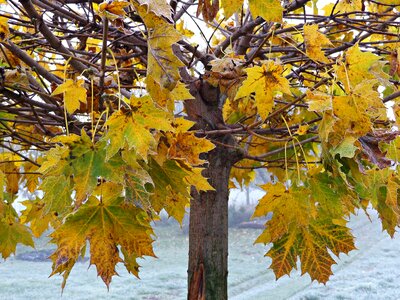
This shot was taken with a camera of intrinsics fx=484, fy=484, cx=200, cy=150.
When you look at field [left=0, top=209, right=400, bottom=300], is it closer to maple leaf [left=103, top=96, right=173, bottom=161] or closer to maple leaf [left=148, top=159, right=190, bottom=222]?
maple leaf [left=148, top=159, right=190, bottom=222]

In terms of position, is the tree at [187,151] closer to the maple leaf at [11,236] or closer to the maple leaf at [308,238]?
the maple leaf at [308,238]

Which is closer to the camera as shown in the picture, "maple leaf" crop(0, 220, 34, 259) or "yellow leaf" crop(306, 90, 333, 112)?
"yellow leaf" crop(306, 90, 333, 112)

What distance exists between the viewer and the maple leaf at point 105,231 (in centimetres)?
64

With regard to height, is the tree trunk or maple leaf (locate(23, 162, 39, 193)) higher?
maple leaf (locate(23, 162, 39, 193))

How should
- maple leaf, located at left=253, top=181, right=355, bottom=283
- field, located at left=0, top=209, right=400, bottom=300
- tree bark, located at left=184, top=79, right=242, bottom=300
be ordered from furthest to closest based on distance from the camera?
1. field, located at left=0, top=209, right=400, bottom=300
2. tree bark, located at left=184, top=79, right=242, bottom=300
3. maple leaf, located at left=253, top=181, right=355, bottom=283

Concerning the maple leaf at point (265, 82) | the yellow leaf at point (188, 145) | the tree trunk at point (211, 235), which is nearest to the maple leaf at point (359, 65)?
the maple leaf at point (265, 82)

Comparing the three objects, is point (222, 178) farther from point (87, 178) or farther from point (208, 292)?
point (87, 178)

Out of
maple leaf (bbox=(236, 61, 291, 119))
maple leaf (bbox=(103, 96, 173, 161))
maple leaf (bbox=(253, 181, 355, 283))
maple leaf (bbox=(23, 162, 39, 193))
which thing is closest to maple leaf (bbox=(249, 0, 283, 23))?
maple leaf (bbox=(236, 61, 291, 119))

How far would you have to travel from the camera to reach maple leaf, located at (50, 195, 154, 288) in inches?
25.2

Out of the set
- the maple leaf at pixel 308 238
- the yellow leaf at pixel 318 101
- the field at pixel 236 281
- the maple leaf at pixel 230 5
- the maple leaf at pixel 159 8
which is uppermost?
the maple leaf at pixel 230 5

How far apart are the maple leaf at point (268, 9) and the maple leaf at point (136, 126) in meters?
0.22

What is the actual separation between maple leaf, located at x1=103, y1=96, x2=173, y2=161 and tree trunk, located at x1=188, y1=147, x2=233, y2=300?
0.67 meters

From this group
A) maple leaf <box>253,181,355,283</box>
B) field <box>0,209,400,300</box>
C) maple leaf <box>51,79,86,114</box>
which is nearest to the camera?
maple leaf <box>51,79,86,114</box>

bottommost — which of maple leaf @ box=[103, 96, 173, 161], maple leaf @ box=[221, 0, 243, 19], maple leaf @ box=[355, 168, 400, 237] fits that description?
maple leaf @ box=[355, 168, 400, 237]
